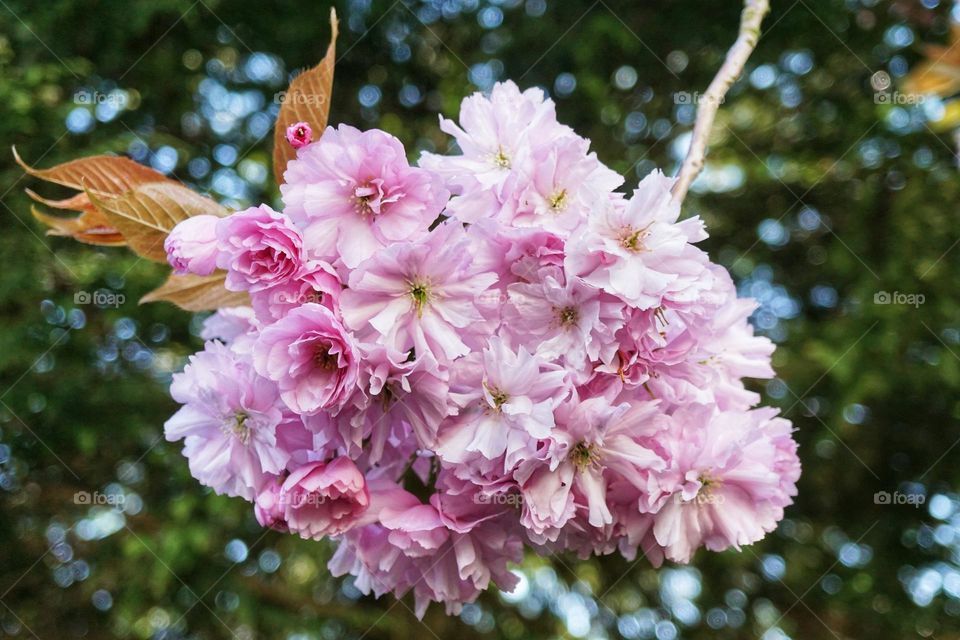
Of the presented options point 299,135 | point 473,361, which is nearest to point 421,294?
point 473,361

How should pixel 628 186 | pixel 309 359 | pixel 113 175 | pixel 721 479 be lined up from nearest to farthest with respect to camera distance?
1. pixel 309 359
2. pixel 721 479
3. pixel 113 175
4. pixel 628 186

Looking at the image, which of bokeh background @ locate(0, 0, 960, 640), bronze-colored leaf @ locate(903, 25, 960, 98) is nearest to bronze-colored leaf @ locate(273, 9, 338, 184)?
bronze-colored leaf @ locate(903, 25, 960, 98)

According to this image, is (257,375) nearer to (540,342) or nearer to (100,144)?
(540,342)

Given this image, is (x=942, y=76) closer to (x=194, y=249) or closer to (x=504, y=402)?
(x=504, y=402)

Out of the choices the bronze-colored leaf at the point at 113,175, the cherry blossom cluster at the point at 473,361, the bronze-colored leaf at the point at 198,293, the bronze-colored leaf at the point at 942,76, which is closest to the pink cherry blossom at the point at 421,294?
the cherry blossom cluster at the point at 473,361

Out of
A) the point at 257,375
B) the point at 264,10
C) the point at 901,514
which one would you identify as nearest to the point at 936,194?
the point at 901,514
